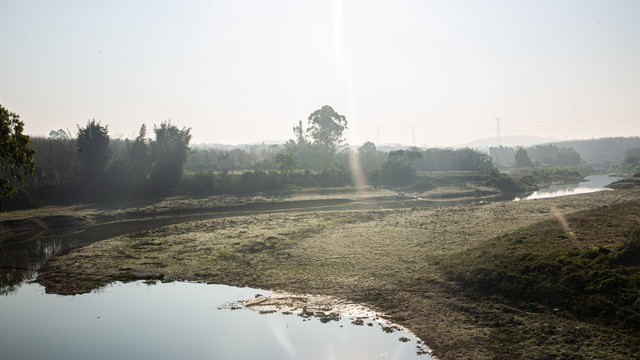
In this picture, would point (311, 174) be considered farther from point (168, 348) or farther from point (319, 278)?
point (168, 348)

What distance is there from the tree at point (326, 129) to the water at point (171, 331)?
8207 centimetres

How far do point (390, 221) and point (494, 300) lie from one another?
17.5 metres

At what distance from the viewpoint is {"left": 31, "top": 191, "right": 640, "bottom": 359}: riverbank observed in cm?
1132

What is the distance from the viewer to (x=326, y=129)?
9706cm

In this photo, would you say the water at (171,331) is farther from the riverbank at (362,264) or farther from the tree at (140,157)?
the tree at (140,157)

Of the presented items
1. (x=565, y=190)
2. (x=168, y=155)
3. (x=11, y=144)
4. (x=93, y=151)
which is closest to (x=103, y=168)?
(x=93, y=151)

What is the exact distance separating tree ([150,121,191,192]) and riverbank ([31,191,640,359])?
26.7m

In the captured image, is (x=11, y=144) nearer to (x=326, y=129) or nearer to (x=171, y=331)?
(x=171, y=331)

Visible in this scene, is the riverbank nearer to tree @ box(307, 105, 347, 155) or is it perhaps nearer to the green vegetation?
the green vegetation

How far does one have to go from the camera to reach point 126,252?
22.9m

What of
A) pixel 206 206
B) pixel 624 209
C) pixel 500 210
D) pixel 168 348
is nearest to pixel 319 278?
pixel 168 348

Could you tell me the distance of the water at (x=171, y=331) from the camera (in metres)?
11.1

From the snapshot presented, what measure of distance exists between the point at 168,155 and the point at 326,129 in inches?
1810

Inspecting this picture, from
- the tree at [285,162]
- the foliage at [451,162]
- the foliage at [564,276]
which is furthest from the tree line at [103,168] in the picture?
the foliage at [451,162]
